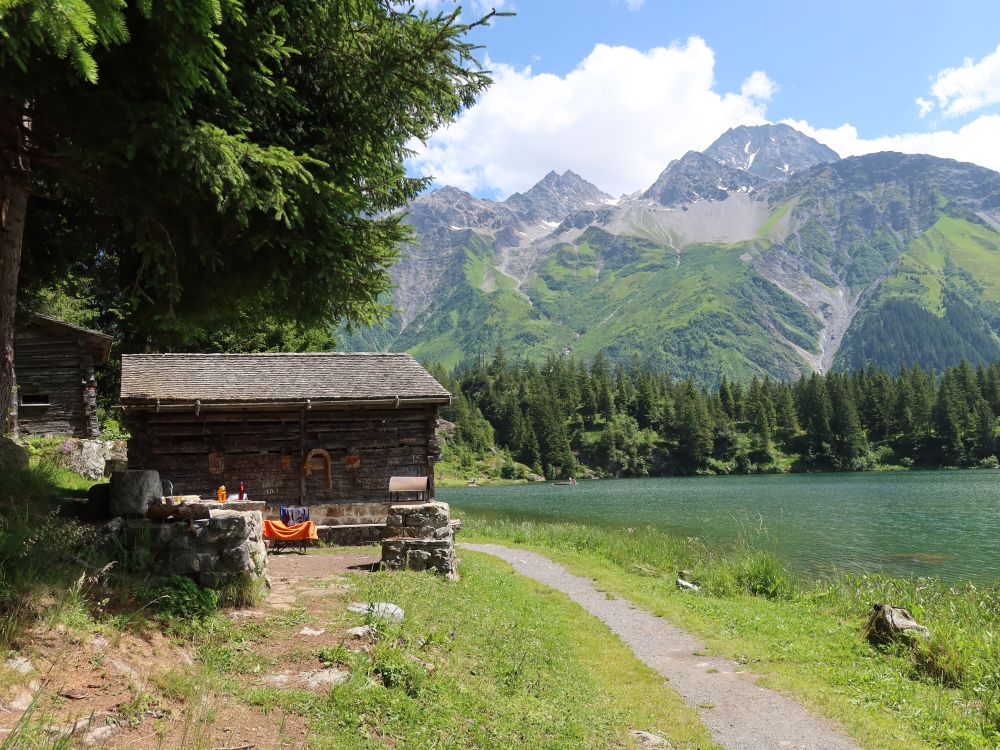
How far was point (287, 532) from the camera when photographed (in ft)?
54.4

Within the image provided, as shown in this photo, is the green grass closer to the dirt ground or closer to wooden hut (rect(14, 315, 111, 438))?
the dirt ground

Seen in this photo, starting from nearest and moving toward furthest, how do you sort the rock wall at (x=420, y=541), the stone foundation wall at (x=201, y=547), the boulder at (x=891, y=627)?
the stone foundation wall at (x=201, y=547), the boulder at (x=891, y=627), the rock wall at (x=420, y=541)

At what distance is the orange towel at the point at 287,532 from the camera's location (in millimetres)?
16391

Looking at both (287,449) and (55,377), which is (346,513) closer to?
(287,449)

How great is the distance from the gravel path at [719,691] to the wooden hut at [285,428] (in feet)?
31.4

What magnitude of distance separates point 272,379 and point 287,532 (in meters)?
6.73

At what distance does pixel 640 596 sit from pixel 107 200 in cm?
1298

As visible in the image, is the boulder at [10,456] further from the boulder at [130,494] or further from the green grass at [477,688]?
the green grass at [477,688]

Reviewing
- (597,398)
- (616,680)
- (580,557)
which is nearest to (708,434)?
(597,398)

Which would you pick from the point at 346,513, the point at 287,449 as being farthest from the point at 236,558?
the point at 287,449

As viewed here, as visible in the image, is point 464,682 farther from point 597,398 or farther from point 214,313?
point 597,398

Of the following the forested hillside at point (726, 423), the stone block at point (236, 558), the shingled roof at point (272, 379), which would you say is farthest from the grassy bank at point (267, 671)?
the forested hillside at point (726, 423)

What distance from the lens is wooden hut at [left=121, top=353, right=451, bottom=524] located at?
20.3 m

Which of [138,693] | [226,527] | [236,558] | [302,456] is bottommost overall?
[138,693]
